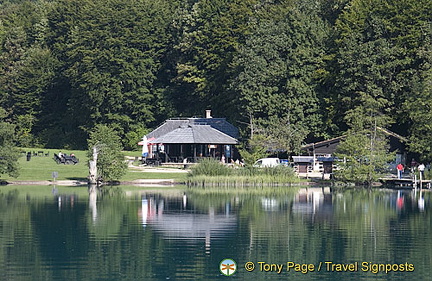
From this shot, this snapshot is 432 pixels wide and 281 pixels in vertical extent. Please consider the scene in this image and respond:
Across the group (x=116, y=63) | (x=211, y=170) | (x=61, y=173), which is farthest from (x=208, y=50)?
(x=211, y=170)

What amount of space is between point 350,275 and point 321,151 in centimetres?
4727

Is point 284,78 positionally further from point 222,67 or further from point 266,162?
point 222,67

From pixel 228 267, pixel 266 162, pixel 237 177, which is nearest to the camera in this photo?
pixel 228 267

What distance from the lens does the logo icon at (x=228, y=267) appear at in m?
28.4

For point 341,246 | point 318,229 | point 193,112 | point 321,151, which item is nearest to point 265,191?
point 321,151

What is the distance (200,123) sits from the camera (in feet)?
290

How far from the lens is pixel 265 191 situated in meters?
60.1

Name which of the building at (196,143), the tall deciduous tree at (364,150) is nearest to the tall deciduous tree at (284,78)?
the building at (196,143)

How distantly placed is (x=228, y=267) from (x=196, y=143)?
177 ft

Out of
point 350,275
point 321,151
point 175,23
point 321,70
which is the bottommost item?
point 350,275

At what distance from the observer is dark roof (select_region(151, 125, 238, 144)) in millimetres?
83312

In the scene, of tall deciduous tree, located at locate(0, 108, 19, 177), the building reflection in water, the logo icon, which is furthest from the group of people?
the logo icon

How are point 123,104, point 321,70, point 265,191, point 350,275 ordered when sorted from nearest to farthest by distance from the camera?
point 350,275, point 265,191, point 321,70, point 123,104

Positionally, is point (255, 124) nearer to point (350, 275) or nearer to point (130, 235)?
point (130, 235)
